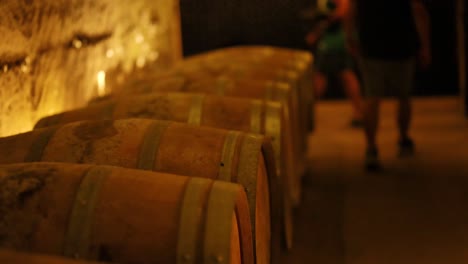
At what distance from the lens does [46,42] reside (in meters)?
2.99

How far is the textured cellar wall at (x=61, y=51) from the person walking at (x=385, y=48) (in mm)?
1680

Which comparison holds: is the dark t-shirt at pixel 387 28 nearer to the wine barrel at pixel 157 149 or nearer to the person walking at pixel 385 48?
the person walking at pixel 385 48

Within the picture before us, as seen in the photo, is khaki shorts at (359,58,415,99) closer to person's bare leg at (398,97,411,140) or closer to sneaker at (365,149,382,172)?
person's bare leg at (398,97,411,140)

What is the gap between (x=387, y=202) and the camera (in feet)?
13.4

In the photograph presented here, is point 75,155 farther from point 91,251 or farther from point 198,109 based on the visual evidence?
point 198,109

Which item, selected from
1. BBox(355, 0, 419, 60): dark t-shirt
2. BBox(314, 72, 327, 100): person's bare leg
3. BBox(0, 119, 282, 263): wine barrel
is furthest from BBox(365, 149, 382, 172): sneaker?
BBox(314, 72, 327, 100): person's bare leg

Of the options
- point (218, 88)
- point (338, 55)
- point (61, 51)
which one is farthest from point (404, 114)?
point (61, 51)

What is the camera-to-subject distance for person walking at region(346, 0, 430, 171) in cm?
471

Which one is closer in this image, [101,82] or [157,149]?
[157,149]

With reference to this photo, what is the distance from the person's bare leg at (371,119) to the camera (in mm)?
4839

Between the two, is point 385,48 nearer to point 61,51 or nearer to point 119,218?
point 61,51

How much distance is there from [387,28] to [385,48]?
0.48ft

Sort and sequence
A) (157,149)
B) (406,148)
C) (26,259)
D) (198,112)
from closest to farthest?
1. (26,259)
2. (157,149)
3. (198,112)
4. (406,148)

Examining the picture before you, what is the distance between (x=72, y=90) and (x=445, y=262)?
2.06 meters
